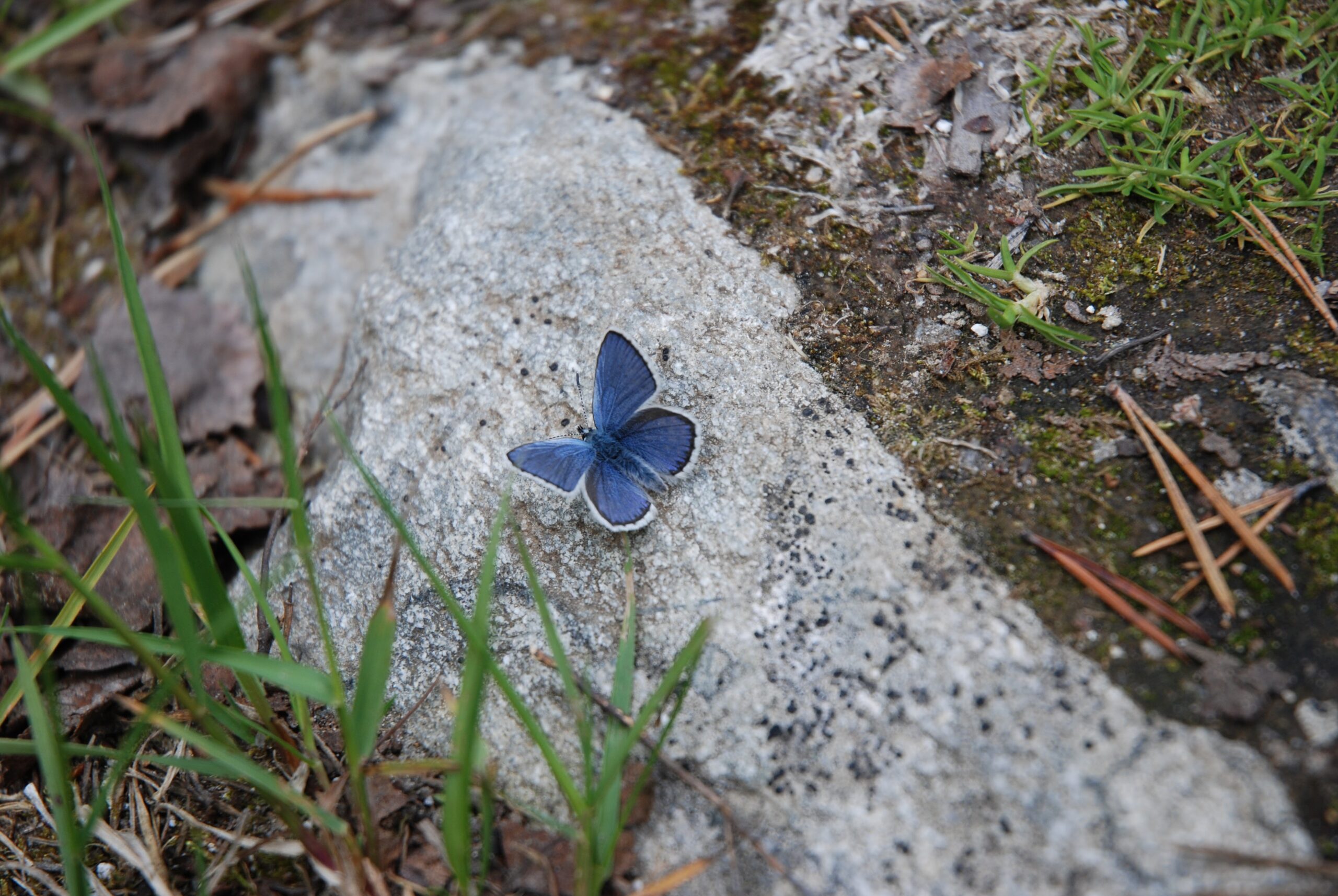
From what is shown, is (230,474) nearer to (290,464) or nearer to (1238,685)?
(290,464)

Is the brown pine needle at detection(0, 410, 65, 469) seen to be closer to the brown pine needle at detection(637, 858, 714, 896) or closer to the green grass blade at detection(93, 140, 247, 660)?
the green grass blade at detection(93, 140, 247, 660)

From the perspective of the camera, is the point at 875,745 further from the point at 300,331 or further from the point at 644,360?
the point at 300,331

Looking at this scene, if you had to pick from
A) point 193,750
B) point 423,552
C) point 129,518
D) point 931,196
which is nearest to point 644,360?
point 423,552

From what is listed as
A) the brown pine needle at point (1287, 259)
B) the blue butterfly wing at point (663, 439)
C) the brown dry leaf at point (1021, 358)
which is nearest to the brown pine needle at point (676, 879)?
the blue butterfly wing at point (663, 439)

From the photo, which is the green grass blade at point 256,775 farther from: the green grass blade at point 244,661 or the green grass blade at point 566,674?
the green grass blade at point 566,674

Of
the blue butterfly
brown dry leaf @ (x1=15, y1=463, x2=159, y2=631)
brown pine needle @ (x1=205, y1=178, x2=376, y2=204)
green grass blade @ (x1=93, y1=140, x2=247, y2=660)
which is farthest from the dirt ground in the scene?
green grass blade @ (x1=93, y1=140, x2=247, y2=660)
